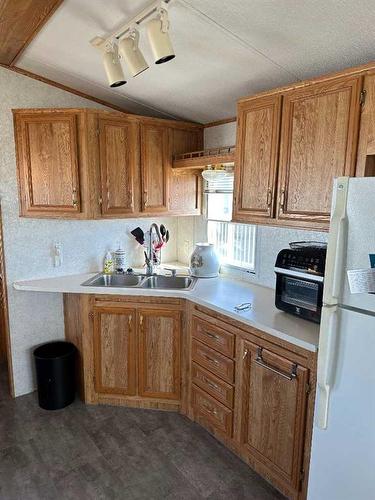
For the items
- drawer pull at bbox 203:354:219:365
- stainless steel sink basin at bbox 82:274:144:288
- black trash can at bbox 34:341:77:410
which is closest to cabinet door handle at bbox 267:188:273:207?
drawer pull at bbox 203:354:219:365

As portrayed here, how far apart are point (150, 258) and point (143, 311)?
23.4 inches

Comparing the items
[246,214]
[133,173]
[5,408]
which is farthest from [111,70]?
[5,408]

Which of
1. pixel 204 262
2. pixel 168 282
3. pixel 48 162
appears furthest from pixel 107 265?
pixel 48 162

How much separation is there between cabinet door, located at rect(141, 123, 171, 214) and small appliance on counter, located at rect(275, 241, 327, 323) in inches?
49.9

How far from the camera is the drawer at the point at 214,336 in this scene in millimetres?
2102

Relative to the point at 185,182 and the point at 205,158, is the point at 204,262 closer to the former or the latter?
the point at 185,182

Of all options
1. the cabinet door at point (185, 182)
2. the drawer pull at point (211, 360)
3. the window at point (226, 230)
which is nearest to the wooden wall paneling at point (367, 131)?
the window at point (226, 230)

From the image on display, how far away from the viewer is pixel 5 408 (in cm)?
264

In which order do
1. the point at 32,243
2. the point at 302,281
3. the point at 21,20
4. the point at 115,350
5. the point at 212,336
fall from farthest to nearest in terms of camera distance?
1. the point at 32,243
2. the point at 115,350
3. the point at 212,336
4. the point at 302,281
5. the point at 21,20

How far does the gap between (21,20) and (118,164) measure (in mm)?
1064

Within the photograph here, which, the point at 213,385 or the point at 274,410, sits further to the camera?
the point at 213,385

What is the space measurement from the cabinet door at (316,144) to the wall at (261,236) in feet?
1.35

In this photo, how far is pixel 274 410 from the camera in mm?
1872

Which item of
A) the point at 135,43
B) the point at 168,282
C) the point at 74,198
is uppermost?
the point at 135,43
